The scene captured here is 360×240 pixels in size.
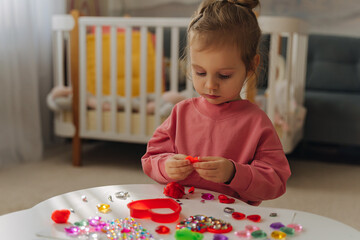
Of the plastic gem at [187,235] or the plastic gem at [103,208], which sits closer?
the plastic gem at [187,235]

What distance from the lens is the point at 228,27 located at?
806 millimetres

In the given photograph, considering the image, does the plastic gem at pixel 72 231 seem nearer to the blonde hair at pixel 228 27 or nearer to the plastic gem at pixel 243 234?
the plastic gem at pixel 243 234

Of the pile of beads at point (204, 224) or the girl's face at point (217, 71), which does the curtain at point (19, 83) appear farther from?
the pile of beads at point (204, 224)

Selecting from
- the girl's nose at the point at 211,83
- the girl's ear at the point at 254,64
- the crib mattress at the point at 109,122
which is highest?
the girl's ear at the point at 254,64

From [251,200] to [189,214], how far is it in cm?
19

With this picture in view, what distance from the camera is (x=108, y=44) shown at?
2.62 metres

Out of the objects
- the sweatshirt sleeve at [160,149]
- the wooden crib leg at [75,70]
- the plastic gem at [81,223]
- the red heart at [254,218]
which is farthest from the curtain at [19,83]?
the red heart at [254,218]

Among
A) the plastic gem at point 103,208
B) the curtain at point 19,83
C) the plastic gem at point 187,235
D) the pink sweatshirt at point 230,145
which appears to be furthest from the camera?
the curtain at point 19,83

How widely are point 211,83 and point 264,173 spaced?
200 millimetres

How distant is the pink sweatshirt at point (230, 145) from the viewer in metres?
0.83

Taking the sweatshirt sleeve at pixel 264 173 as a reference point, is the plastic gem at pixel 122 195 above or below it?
below

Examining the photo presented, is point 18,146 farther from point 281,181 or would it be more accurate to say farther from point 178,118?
point 281,181

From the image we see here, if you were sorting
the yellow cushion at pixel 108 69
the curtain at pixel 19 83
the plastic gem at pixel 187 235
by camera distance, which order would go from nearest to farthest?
1. the plastic gem at pixel 187 235
2. the curtain at pixel 19 83
3. the yellow cushion at pixel 108 69

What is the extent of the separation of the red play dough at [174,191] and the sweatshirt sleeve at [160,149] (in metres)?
0.08
